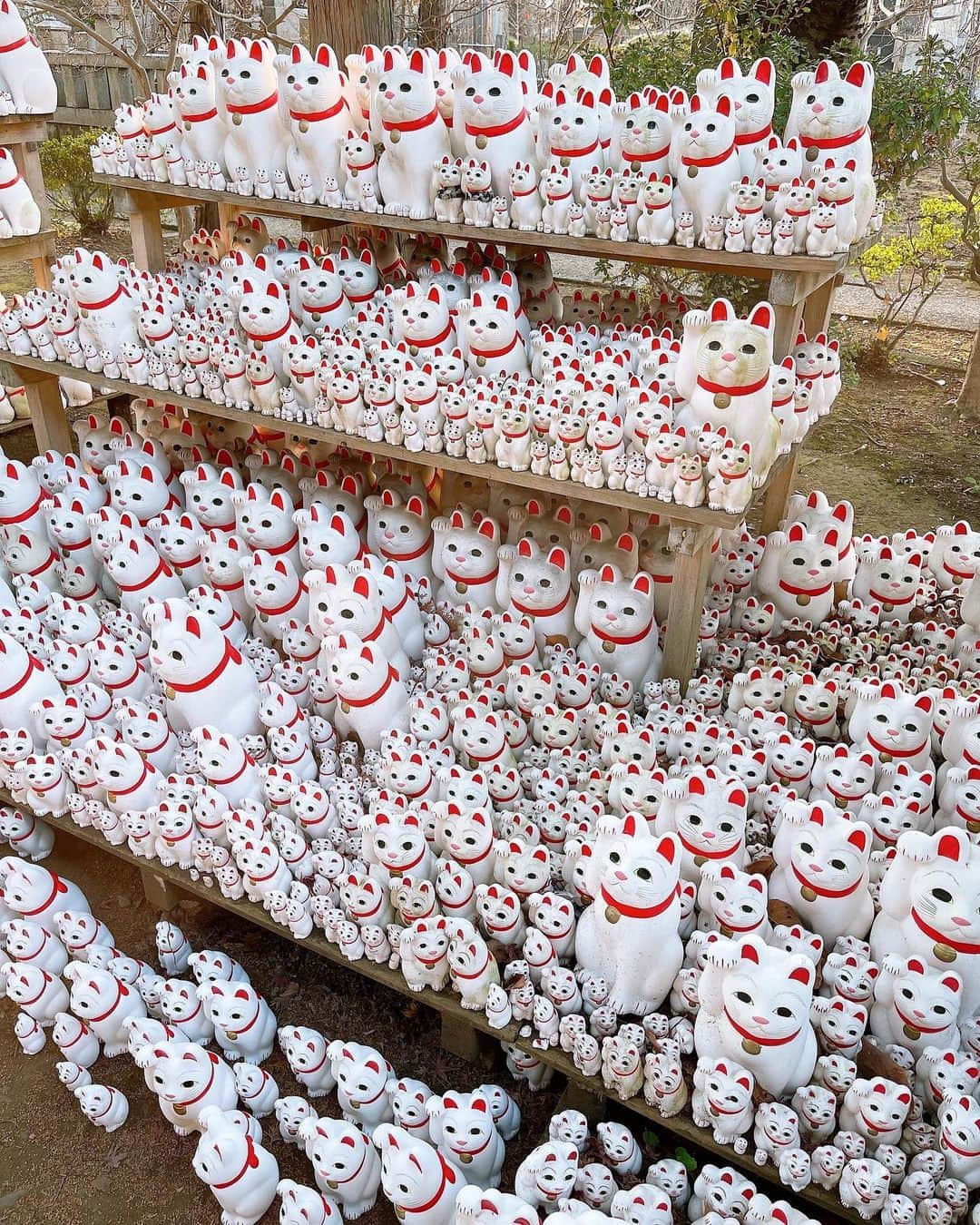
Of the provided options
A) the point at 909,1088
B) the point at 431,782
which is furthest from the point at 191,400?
the point at 909,1088

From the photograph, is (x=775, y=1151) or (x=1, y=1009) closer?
(x=775, y=1151)

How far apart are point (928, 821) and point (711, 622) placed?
1.04m

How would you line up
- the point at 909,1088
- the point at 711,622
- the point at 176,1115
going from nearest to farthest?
1. the point at 909,1088
2. the point at 176,1115
3. the point at 711,622

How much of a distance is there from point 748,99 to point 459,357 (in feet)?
3.61

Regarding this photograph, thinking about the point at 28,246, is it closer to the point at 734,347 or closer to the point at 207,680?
the point at 207,680

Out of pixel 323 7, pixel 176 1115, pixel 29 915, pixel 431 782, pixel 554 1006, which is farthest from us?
pixel 323 7

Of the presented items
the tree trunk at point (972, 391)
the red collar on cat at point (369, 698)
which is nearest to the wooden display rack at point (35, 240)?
the red collar on cat at point (369, 698)

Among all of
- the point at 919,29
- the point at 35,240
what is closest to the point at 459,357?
the point at 35,240

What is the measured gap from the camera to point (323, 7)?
5023mm

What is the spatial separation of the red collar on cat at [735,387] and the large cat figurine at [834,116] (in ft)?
2.07

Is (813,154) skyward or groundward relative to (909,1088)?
Result: skyward

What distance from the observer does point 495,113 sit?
2.92m

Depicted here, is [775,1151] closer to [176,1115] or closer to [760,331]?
[176,1115]

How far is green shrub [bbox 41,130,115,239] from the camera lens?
9445mm
